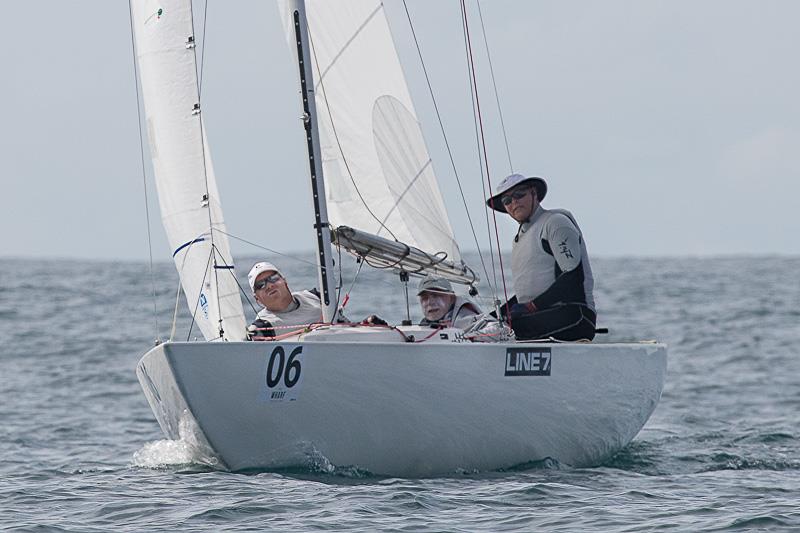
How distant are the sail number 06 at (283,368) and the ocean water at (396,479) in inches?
20.4

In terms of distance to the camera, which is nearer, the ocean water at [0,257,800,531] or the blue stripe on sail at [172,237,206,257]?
the ocean water at [0,257,800,531]

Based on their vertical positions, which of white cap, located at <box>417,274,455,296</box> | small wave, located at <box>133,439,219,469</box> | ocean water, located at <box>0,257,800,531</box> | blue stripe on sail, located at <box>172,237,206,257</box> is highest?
blue stripe on sail, located at <box>172,237,206,257</box>

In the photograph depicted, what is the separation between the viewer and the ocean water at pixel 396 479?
20.9 ft

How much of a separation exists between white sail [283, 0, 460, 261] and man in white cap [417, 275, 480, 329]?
451 millimetres

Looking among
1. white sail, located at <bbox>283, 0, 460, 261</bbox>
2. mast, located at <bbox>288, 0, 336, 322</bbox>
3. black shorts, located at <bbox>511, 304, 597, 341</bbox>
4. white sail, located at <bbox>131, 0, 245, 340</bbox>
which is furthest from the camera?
white sail, located at <bbox>283, 0, 460, 261</bbox>

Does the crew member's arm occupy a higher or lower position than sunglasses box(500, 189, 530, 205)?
lower

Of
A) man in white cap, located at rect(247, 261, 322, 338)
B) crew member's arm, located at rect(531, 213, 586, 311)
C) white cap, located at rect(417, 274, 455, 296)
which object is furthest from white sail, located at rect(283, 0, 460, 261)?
crew member's arm, located at rect(531, 213, 586, 311)

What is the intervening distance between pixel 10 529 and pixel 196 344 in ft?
3.85

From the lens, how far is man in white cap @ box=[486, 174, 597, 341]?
25.9 feet

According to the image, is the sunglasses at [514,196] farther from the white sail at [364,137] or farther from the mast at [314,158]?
the mast at [314,158]

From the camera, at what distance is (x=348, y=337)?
712 centimetres

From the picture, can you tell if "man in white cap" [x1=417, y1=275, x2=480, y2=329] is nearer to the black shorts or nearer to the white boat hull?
the black shorts

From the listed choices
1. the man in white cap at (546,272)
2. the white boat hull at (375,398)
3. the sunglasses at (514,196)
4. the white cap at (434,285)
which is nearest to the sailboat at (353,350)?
the white boat hull at (375,398)

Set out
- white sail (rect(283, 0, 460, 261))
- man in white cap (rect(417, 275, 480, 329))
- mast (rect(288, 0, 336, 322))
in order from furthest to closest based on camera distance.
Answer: white sail (rect(283, 0, 460, 261)) < man in white cap (rect(417, 275, 480, 329)) < mast (rect(288, 0, 336, 322))
